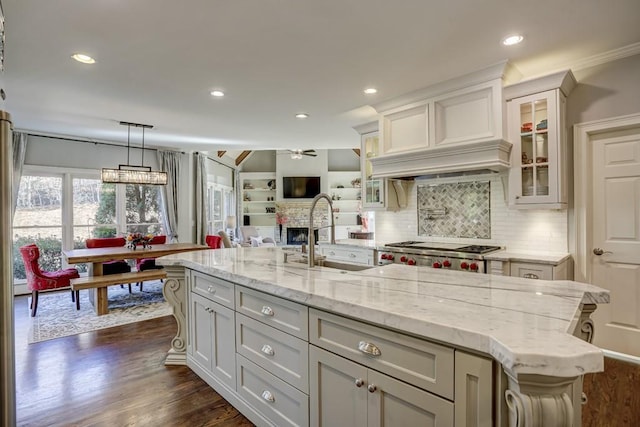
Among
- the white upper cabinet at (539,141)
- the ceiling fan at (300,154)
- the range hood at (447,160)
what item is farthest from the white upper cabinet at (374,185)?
the ceiling fan at (300,154)

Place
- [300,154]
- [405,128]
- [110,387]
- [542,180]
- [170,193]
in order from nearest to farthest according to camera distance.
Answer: [110,387] → [542,180] → [405,128] → [170,193] → [300,154]

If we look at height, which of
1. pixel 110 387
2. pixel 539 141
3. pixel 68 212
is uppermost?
pixel 539 141

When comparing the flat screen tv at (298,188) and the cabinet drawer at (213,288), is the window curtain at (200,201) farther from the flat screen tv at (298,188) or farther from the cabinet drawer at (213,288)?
the cabinet drawer at (213,288)

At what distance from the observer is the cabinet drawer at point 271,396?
1655 mm

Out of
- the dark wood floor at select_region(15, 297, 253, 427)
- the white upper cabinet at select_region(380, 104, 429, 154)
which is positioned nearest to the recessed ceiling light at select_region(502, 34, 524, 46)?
the white upper cabinet at select_region(380, 104, 429, 154)

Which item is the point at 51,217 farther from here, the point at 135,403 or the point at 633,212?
the point at 633,212

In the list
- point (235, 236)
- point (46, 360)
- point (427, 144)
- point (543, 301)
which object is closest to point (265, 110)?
point (427, 144)

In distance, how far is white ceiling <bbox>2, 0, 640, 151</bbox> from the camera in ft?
7.02

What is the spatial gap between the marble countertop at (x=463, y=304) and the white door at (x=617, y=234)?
1.92m

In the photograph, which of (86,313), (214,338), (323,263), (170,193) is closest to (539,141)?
(323,263)

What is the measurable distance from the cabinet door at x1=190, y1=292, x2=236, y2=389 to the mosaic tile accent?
9.49 feet

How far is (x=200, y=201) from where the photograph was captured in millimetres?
7555

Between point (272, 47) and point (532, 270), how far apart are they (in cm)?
290

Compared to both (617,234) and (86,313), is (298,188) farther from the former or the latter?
(617,234)
